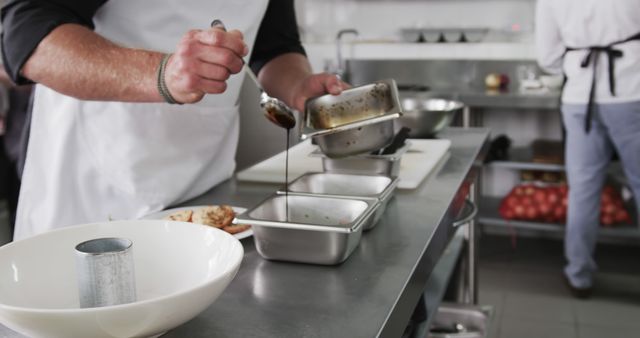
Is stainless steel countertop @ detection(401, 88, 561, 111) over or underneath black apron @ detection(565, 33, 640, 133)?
underneath

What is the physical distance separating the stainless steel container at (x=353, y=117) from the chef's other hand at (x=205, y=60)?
0.41 m

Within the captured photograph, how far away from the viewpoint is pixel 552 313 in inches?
126

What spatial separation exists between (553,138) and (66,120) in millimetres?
3479

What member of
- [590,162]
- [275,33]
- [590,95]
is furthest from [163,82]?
[590,162]

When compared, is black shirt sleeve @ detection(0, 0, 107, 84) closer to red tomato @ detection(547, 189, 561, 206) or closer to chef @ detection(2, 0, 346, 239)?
chef @ detection(2, 0, 346, 239)

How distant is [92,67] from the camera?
120 centimetres

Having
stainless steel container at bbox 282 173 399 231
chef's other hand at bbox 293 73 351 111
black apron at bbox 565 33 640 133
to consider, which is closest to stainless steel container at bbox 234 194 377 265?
stainless steel container at bbox 282 173 399 231

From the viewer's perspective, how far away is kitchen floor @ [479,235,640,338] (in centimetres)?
303

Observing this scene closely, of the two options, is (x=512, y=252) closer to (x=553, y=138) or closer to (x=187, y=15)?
(x=553, y=138)

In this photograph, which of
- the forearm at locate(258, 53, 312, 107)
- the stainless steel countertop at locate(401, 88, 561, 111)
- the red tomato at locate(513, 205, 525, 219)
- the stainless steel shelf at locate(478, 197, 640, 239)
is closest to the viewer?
the forearm at locate(258, 53, 312, 107)

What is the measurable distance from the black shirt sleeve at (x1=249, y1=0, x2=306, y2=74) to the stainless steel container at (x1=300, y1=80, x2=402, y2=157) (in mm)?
369

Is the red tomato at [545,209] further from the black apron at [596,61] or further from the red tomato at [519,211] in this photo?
the black apron at [596,61]

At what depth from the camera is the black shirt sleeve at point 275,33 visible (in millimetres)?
1988

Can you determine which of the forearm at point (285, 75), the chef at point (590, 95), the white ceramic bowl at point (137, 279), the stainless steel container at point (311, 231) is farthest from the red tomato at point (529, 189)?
the white ceramic bowl at point (137, 279)
